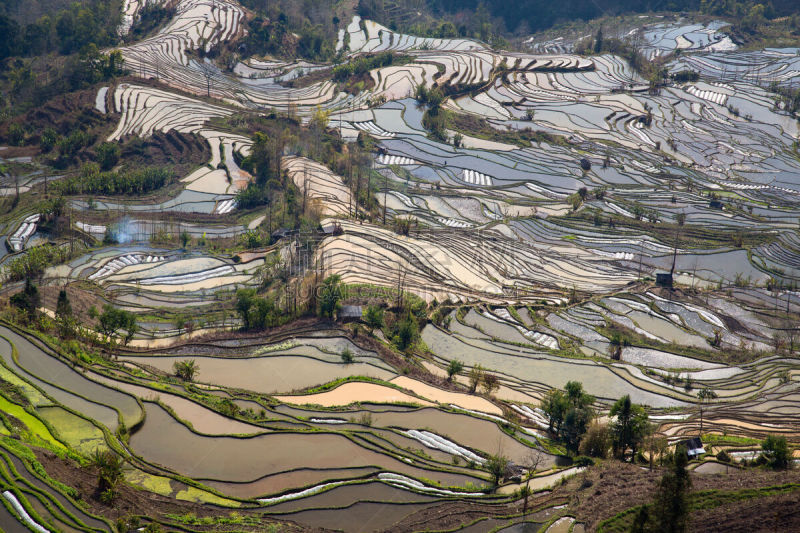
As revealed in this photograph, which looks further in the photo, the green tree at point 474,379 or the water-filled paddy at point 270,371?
the green tree at point 474,379

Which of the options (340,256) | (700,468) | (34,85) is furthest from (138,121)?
(700,468)

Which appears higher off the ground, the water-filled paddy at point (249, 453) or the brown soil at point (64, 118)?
the brown soil at point (64, 118)

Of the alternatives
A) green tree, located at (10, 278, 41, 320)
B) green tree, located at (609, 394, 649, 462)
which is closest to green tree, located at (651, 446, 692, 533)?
green tree, located at (609, 394, 649, 462)

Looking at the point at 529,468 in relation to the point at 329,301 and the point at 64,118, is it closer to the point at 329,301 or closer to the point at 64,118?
the point at 329,301

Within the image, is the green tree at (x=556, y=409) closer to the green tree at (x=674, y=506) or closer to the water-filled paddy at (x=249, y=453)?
the water-filled paddy at (x=249, y=453)

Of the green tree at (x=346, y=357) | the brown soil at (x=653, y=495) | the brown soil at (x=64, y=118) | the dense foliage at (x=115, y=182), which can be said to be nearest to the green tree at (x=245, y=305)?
the green tree at (x=346, y=357)

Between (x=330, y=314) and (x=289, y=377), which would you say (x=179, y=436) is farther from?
(x=330, y=314)
